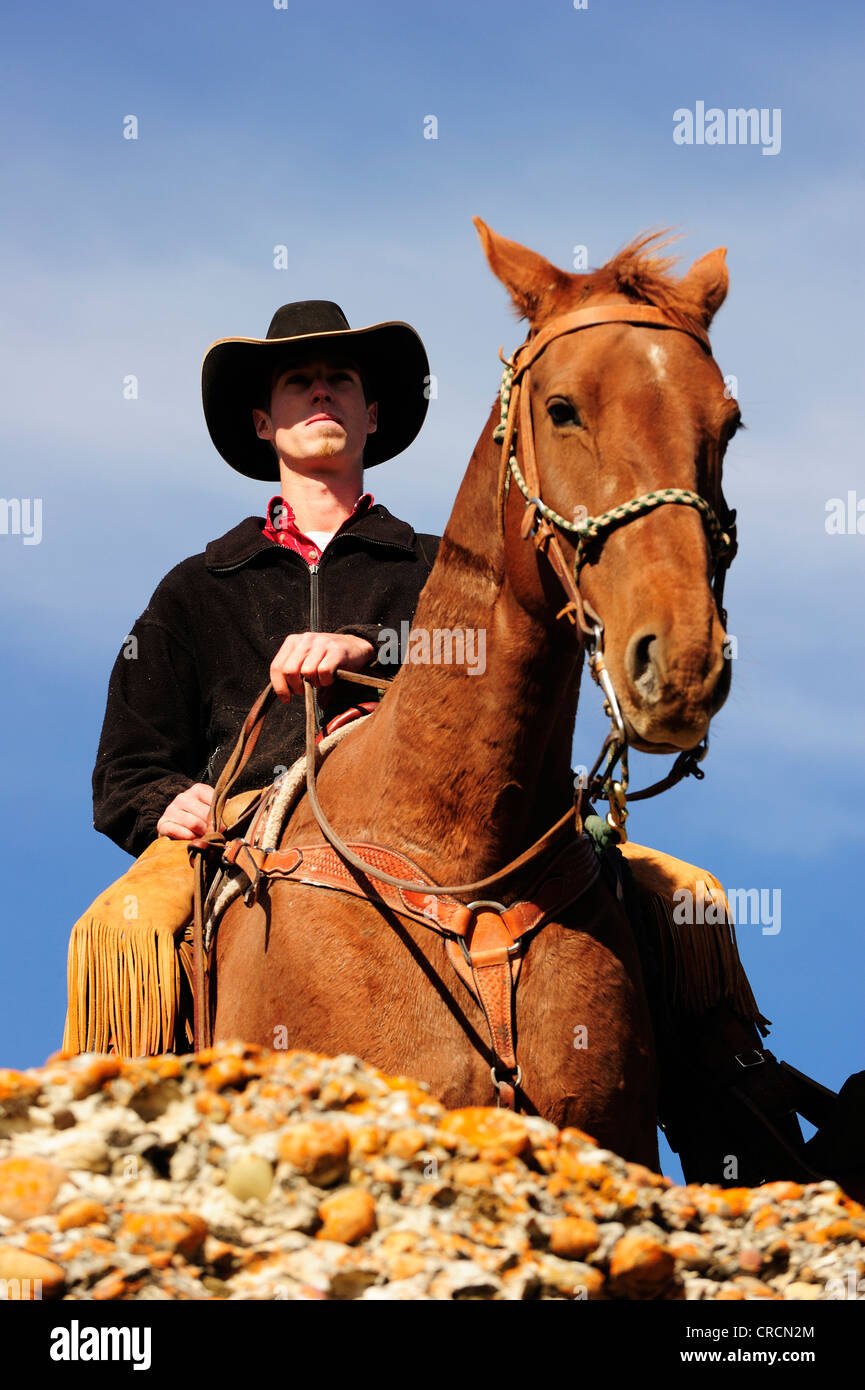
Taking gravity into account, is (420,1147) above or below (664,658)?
below

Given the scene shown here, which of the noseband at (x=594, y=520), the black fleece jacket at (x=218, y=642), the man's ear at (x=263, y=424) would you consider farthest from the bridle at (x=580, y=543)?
the man's ear at (x=263, y=424)

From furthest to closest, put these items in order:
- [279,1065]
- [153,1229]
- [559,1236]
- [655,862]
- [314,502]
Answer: [314,502], [655,862], [279,1065], [559,1236], [153,1229]

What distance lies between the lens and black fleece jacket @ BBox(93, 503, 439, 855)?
737 centimetres

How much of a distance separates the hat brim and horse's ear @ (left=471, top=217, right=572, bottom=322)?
2.55 meters

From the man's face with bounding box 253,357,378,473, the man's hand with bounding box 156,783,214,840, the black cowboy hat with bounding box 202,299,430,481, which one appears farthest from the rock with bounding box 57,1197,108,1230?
the black cowboy hat with bounding box 202,299,430,481

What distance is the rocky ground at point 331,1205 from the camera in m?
3.62

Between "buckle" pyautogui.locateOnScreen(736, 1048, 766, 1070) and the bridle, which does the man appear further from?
"buckle" pyautogui.locateOnScreen(736, 1048, 766, 1070)

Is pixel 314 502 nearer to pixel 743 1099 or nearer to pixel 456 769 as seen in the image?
pixel 456 769

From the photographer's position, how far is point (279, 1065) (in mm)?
4340

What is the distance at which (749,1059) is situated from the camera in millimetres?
6562

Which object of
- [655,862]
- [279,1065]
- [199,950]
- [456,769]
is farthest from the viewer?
[655,862]

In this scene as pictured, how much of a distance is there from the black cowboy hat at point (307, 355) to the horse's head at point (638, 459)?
9.15ft
